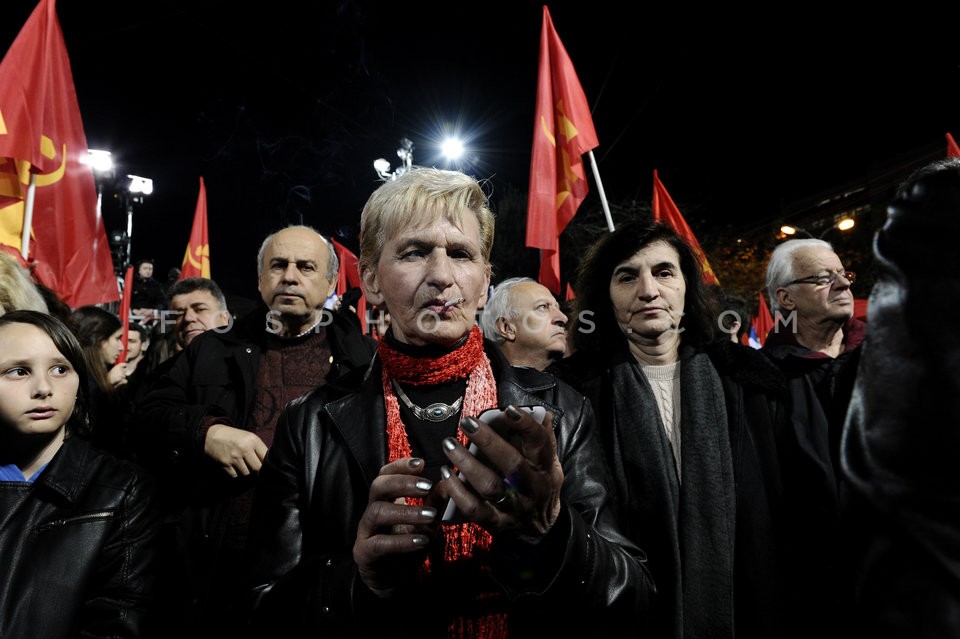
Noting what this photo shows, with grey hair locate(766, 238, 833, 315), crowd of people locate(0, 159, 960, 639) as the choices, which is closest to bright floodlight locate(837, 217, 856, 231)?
grey hair locate(766, 238, 833, 315)

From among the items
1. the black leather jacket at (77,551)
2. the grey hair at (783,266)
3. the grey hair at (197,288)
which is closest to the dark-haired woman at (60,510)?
the black leather jacket at (77,551)

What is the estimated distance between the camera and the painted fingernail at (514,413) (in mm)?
1150

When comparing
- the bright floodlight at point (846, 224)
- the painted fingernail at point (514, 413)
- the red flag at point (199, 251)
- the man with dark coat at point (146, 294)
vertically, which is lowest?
the painted fingernail at point (514, 413)

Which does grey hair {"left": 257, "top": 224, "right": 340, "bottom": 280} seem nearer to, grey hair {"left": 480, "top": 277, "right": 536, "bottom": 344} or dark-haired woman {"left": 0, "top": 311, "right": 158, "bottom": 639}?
grey hair {"left": 480, "top": 277, "right": 536, "bottom": 344}

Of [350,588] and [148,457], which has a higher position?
[148,457]

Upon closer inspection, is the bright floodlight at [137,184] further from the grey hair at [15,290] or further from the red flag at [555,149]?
the grey hair at [15,290]

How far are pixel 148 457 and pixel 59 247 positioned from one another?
2346 mm

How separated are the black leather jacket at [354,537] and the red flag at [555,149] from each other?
3287 mm

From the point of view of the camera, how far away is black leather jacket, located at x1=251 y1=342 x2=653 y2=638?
53.2 inches

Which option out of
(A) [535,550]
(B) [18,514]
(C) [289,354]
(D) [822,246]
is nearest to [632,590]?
(A) [535,550]

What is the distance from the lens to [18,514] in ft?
7.07

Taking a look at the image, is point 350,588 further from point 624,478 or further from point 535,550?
point 624,478

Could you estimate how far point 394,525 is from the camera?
4.36 ft

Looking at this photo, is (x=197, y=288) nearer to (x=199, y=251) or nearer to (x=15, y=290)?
(x=15, y=290)
